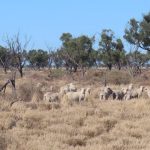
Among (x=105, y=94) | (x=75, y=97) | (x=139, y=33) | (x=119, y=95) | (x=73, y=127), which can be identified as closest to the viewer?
(x=73, y=127)

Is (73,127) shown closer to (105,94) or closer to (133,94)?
(105,94)

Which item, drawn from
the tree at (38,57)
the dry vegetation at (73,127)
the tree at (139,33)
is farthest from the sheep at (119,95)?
the tree at (38,57)

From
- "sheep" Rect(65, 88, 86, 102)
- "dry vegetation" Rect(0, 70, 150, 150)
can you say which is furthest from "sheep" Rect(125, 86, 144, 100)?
"dry vegetation" Rect(0, 70, 150, 150)

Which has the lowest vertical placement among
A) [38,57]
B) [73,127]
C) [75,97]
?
[73,127]

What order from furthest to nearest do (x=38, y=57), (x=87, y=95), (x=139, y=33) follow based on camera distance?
1. (x=38, y=57)
2. (x=139, y=33)
3. (x=87, y=95)

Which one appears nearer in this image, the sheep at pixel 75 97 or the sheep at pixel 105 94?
the sheep at pixel 75 97

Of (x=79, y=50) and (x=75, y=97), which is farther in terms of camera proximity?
(x=79, y=50)

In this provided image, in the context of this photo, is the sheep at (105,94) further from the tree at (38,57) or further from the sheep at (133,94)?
the tree at (38,57)

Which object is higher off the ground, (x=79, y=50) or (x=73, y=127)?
(x=79, y=50)

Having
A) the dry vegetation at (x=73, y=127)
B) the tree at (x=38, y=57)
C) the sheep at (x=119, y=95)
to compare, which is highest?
the tree at (x=38, y=57)

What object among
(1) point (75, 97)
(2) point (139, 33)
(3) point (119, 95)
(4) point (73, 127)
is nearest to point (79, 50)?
(2) point (139, 33)

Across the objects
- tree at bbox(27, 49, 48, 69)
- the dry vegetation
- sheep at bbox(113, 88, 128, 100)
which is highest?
tree at bbox(27, 49, 48, 69)

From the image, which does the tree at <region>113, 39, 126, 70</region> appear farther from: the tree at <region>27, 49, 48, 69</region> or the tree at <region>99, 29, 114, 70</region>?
the tree at <region>27, 49, 48, 69</region>

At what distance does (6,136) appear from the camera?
1246cm
